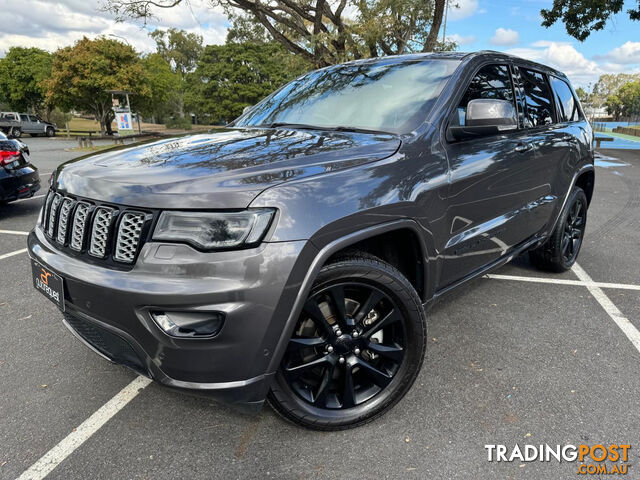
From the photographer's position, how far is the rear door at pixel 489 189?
256 centimetres

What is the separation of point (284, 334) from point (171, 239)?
56 centimetres

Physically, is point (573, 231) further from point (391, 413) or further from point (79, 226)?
point (79, 226)

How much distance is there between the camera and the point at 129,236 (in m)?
1.79

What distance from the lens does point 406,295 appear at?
2.13 m

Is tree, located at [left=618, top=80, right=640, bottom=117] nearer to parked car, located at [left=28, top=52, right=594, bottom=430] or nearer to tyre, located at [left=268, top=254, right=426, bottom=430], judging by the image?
parked car, located at [left=28, top=52, right=594, bottom=430]

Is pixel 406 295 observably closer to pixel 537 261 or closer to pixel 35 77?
pixel 537 261

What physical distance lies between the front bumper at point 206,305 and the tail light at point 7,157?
567 cm

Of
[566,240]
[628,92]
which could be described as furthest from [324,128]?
[628,92]

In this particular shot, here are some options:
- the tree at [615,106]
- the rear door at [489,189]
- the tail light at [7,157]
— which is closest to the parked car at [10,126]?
the tail light at [7,157]

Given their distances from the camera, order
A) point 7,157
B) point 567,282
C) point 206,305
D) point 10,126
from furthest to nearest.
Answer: point 10,126 < point 7,157 < point 567,282 < point 206,305

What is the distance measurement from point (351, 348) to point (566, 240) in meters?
3.05

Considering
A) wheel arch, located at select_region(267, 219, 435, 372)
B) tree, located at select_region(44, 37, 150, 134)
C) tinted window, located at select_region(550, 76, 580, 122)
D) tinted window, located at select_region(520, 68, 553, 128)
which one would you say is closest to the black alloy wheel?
tinted window, located at select_region(550, 76, 580, 122)

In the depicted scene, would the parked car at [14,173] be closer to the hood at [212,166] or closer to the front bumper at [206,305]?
the hood at [212,166]

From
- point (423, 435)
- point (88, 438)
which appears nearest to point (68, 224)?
point (88, 438)
